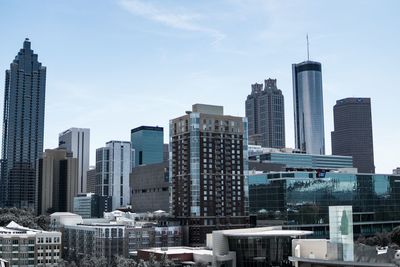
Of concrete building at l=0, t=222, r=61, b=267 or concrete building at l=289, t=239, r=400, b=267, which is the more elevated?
concrete building at l=289, t=239, r=400, b=267

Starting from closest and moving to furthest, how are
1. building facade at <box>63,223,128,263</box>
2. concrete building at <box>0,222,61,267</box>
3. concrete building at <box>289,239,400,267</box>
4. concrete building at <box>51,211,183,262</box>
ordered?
concrete building at <box>289,239,400,267</box> → concrete building at <box>0,222,61,267</box> → building facade at <box>63,223,128,263</box> → concrete building at <box>51,211,183,262</box>

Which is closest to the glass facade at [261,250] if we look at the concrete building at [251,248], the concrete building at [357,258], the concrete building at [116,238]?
the concrete building at [251,248]

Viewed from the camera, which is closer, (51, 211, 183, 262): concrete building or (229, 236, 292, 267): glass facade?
(229, 236, 292, 267): glass facade

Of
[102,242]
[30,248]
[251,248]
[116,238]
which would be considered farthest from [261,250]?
[102,242]

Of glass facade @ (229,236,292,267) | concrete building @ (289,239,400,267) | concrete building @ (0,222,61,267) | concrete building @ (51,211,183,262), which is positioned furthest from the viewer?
concrete building @ (51,211,183,262)

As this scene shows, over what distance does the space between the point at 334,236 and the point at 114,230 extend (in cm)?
11075

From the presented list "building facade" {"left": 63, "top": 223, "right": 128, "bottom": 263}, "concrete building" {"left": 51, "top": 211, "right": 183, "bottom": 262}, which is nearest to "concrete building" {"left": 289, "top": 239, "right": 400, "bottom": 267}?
"concrete building" {"left": 51, "top": 211, "right": 183, "bottom": 262}

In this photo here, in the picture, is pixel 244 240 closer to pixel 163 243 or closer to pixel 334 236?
pixel 334 236

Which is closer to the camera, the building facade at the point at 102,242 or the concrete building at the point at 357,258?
the concrete building at the point at 357,258

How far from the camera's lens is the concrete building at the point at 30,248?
15000 centimetres

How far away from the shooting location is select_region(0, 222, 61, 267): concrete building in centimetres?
15000

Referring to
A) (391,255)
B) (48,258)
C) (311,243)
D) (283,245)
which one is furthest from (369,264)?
(48,258)

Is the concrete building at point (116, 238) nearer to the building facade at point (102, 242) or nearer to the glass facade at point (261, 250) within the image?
the building facade at point (102, 242)

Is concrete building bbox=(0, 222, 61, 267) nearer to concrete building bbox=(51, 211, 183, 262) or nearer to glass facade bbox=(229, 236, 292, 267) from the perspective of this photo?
concrete building bbox=(51, 211, 183, 262)
